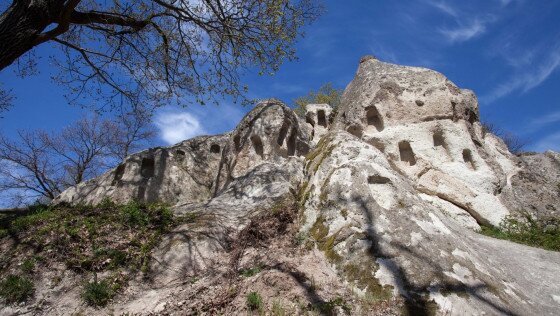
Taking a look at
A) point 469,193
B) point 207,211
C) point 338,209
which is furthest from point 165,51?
point 469,193

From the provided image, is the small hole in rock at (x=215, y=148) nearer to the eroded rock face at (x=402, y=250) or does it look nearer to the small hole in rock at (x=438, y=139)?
the small hole in rock at (x=438, y=139)

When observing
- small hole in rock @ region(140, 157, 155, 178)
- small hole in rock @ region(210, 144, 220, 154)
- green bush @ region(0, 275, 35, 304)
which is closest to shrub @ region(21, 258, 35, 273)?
green bush @ region(0, 275, 35, 304)

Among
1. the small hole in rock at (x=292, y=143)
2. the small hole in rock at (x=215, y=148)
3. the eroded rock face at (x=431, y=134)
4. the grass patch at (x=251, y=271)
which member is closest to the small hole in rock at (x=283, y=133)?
the small hole in rock at (x=292, y=143)

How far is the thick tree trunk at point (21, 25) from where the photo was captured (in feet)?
21.0

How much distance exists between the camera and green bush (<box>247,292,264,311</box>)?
4.66 meters

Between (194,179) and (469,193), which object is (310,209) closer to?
(469,193)

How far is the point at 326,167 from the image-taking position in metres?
7.34

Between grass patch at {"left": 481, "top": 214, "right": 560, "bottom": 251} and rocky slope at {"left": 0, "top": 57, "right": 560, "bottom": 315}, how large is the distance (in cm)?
31

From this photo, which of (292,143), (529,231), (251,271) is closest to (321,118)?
(292,143)

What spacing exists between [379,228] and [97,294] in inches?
161

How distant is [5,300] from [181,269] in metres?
2.39

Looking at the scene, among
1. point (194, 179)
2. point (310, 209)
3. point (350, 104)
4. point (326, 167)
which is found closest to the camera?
point (310, 209)

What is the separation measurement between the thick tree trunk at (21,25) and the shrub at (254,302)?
568 cm

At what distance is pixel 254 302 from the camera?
4684mm
